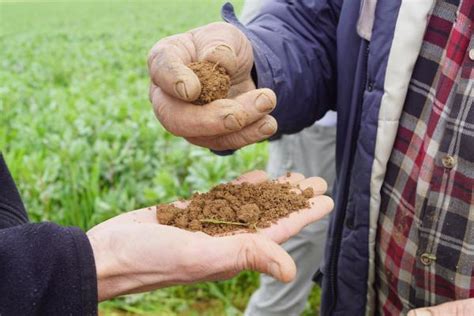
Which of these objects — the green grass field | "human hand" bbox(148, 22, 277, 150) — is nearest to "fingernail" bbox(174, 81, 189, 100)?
"human hand" bbox(148, 22, 277, 150)

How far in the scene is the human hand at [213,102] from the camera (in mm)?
1538

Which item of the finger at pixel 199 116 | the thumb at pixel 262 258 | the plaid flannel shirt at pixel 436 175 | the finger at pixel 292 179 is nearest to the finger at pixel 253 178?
the finger at pixel 292 179

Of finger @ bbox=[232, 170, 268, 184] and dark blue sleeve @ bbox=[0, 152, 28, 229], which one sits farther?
finger @ bbox=[232, 170, 268, 184]

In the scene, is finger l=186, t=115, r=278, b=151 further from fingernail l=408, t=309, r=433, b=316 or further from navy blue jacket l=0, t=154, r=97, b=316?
fingernail l=408, t=309, r=433, b=316

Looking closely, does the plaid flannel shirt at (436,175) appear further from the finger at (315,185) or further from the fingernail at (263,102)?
the fingernail at (263,102)

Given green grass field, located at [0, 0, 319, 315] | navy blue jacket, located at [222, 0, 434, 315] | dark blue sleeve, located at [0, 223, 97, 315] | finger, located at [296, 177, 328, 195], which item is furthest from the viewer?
green grass field, located at [0, 0, 319, 315]

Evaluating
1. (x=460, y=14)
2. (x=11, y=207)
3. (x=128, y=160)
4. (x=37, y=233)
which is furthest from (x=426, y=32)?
(x=128, y=160)

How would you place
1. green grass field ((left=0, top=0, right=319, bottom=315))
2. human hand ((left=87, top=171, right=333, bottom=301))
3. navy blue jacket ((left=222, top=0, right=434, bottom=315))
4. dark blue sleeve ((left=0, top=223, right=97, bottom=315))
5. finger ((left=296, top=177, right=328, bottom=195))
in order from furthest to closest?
green grass field ((left=0, top=0, right=319, bottom=315)) < finger ((left=296, top=177, right=328, bottom=195)) < navy blue jacket ((left=222, top=0, right=434, bottom=315)) < human hand ((left=87, top=171, right=333, bottom=301)) < dark blue sleeve ((left=0, top=223, right=97, bottom=315))

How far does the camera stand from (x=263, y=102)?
5.12ft

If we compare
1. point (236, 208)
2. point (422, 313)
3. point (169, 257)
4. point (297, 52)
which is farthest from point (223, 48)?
point (422, 313)

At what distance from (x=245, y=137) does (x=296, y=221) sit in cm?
28

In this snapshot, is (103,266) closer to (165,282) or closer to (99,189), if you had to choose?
(165,282)

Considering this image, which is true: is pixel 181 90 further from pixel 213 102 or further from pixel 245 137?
pixel 245 137

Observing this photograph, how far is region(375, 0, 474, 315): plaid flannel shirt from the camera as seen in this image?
1465 millimetres
